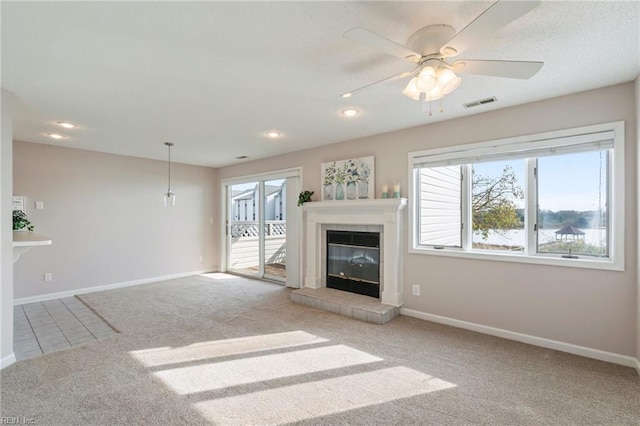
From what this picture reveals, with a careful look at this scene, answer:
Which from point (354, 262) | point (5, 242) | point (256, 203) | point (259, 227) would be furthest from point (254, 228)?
point (5, 242)

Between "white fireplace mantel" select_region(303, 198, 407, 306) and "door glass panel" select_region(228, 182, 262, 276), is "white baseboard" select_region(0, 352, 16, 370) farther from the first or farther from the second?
"door glass panel" select_region(228, 182, 262, 276)

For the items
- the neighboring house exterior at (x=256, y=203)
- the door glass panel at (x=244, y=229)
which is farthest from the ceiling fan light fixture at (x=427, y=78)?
the door glass panel at (x=244, y=229)

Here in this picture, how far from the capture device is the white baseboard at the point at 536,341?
2629mm

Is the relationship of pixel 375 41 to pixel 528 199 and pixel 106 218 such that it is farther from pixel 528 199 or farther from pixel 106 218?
pixel 106 218

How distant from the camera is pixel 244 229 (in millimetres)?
6695

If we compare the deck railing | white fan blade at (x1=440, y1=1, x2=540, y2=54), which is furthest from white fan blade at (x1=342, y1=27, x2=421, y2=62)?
the deck railing

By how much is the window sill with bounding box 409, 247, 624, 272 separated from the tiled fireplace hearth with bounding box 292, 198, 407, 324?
13.7 inches

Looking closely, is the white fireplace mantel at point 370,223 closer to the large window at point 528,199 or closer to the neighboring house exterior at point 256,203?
the large window at point 528,199

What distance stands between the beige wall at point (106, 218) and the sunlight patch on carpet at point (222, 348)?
3.14 meters

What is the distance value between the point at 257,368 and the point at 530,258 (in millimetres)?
2820

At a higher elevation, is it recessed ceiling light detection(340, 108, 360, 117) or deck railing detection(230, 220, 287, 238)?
recessed ceiling light detection(340, 108, 360, 117)

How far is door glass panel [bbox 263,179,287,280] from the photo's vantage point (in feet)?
19.4

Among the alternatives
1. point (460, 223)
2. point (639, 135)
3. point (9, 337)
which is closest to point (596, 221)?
point (639, 135)

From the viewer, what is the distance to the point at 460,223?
3.64 metres
